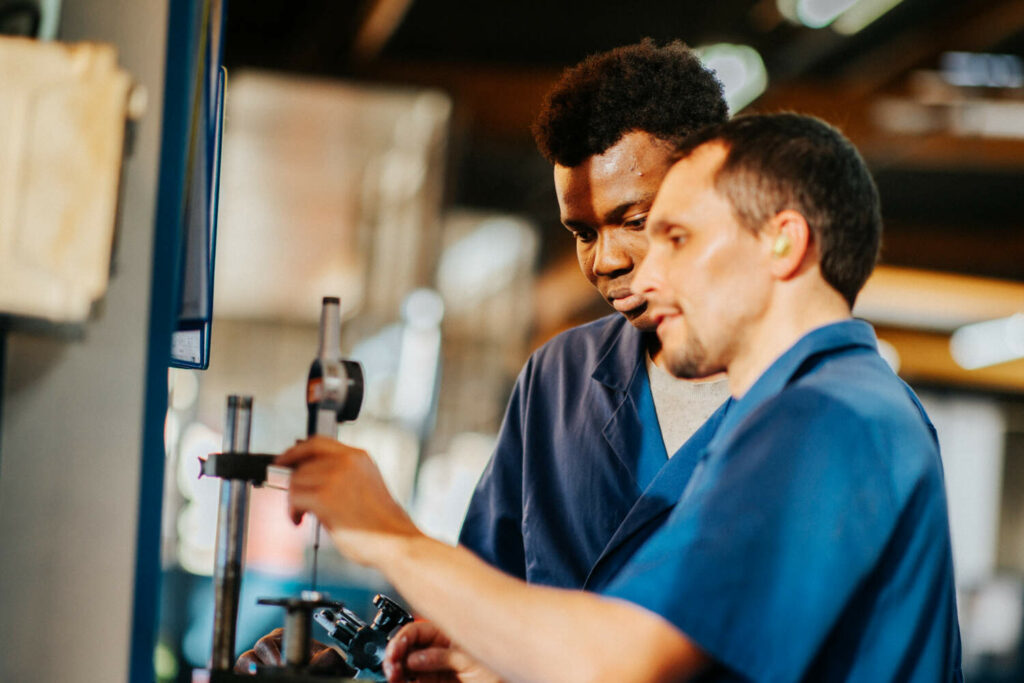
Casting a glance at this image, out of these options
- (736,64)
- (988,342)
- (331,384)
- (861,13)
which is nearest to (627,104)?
(331,384)

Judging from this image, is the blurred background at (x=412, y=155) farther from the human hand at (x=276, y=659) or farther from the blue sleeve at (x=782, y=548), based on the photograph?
the blue sleeve at (x=782, y=548)

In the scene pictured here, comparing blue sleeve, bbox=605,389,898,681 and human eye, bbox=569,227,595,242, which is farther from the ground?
human eye, bbox=569,227,595,242

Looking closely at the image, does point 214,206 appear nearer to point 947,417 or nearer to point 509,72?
point 509,72

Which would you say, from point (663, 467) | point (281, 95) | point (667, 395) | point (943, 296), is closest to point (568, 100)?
point (667, 395)

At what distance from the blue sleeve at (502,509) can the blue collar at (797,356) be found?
0.73 m

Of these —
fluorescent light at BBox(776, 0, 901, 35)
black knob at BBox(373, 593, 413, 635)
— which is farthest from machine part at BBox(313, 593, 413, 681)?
fluorescent light at BBox(776, 0, 901, 35)

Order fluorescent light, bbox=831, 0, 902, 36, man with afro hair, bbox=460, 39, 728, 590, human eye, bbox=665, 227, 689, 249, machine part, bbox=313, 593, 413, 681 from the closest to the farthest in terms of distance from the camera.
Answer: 1. human eye, bbox=665, 227, 689, 249
2. machine part, bbox=313, 593, 413, 681
3. man with afro hair, bbox=460, 39, 728, 590
4. fluorescent light, bbox=831, 0, 902, 36

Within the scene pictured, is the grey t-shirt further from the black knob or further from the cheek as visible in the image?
the black knob

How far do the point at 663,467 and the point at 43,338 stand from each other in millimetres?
930

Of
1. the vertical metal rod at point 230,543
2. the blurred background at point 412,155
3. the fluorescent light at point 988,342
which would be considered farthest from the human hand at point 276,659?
the fluorescent light at point 988,342

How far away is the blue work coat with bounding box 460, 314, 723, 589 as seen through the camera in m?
1.74

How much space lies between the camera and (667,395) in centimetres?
199

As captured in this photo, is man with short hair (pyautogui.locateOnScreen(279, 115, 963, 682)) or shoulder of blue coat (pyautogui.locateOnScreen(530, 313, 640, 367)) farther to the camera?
shoulder of blue coat (pyautogui.locateOnScreen(530, 313, 640, 367))

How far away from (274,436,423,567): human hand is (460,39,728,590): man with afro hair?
60 centimetres
